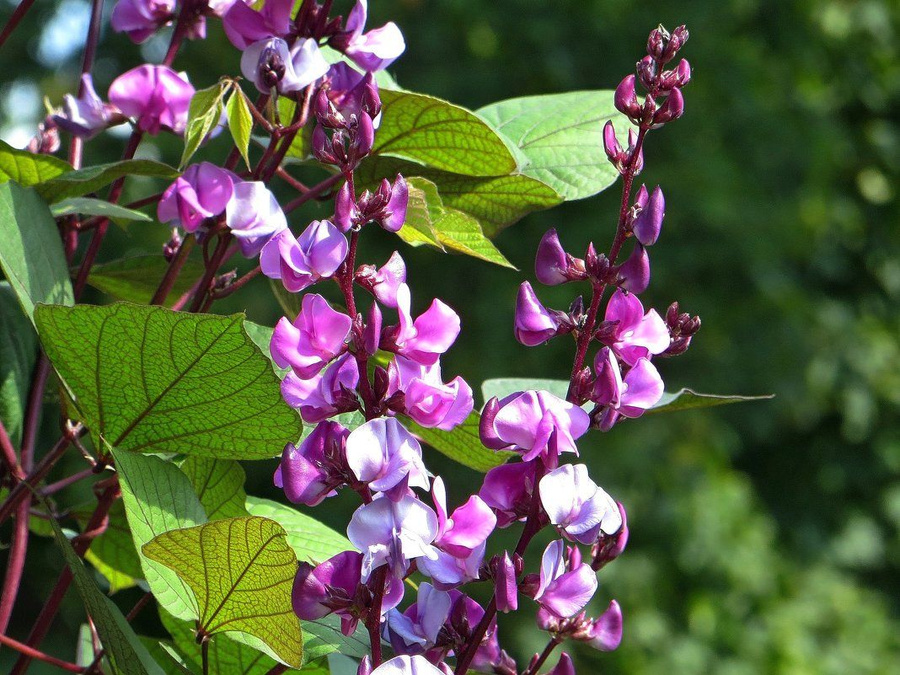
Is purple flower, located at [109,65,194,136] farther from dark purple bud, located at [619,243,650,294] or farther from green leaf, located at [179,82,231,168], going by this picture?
dark purple bud, located at [619,243,650,294]

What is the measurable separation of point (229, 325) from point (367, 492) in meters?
0.06

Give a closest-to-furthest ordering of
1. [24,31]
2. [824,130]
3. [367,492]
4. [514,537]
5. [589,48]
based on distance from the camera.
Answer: [367,492] < [514,537] < [589,48] < [824,130] < [24,31]

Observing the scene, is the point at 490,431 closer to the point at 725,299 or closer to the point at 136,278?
the point at 136,278

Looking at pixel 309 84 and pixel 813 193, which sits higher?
pixel 309 84

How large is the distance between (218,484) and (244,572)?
77 mm

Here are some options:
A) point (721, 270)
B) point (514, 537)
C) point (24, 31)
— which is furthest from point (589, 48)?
point (24, 31)

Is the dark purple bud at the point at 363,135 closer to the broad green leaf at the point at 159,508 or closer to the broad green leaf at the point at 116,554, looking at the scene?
the broad green leaf at the point at 159,508

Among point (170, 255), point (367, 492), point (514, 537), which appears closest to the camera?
point (367, 492)

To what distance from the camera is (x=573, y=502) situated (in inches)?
10.1

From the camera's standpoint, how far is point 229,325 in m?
0.29

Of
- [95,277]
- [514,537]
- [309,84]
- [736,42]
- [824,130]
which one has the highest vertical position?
[309,84]

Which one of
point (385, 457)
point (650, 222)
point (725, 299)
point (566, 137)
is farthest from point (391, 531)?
Answer: point (725, 299)

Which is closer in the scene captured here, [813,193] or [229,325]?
[229,325]

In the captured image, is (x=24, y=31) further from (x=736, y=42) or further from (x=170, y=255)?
(x=170, y=255)
